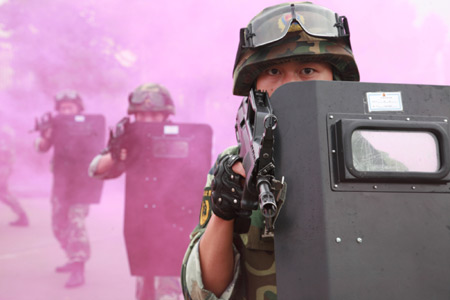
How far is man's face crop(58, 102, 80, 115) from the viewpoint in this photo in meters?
3.02

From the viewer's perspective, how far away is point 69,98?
9.98 ft

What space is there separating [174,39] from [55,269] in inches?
73.5

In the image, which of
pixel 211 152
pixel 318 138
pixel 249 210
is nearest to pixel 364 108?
pixel 318 138

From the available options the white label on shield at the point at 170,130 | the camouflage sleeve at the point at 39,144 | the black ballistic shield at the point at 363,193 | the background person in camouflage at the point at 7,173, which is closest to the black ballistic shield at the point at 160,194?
the white label on shield at the point at 170,130

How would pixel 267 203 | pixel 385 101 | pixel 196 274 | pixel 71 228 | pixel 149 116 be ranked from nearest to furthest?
1. pixel 267 203
2. pixel 385 101
3. pixel 196 274
4. pixel 71 228
5. pixel 149 116

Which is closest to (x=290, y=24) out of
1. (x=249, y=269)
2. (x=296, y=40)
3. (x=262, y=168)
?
(x=296, y=40)

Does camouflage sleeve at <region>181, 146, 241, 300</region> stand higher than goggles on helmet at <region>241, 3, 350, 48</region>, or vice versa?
goggles on helmet at <region>241, 3, 350, 48</region>

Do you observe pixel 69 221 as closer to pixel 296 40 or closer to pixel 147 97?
pixel 147 97

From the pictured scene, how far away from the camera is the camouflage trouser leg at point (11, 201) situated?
294 cm

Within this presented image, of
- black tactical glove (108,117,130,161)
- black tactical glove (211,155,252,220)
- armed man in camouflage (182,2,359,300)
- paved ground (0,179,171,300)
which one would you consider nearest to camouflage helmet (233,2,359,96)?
armed man in camouflage (182,2,359,300)

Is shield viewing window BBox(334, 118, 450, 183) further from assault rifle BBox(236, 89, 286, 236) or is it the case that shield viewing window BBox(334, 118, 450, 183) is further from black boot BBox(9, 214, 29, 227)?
black boot BBox(9, 214, 29, 227)

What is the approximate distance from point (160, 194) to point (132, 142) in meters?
0.42

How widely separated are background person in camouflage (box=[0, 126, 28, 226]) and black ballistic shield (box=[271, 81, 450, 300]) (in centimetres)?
262

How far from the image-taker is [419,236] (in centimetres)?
84
